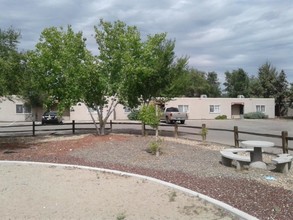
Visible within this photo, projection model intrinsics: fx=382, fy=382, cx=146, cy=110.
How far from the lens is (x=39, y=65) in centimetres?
1959

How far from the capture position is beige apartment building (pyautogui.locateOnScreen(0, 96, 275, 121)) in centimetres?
4769

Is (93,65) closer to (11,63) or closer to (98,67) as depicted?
(98,67)

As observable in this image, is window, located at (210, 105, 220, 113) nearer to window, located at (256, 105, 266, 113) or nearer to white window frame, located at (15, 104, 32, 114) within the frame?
window, located at (256, 105, 266, 113)

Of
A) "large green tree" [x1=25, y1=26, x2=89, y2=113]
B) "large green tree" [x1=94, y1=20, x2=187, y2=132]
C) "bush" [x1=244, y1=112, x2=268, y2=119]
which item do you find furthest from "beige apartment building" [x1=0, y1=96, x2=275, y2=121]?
"large green tree" [x1=25, y1=26, x2=89, y2=113]

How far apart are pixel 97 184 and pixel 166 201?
2.08 metres

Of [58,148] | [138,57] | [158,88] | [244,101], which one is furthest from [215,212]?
[244,101]

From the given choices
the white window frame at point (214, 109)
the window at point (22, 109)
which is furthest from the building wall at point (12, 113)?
the white window frame at point (214, 109)

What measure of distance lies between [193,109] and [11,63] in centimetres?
4050

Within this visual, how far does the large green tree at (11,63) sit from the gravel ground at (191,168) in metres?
2.55

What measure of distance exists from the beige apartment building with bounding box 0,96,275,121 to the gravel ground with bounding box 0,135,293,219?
94.2ft

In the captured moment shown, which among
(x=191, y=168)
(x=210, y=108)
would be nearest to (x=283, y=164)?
(x=191, y=168)

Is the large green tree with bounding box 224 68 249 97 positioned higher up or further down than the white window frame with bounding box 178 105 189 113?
higher up

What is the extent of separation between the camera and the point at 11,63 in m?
14.6

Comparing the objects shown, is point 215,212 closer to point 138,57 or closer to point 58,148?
point 58,148
